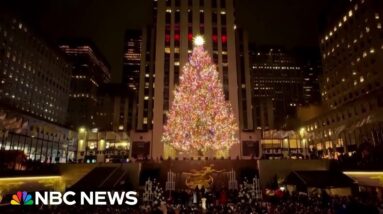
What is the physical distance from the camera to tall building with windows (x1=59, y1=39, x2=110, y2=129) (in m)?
131

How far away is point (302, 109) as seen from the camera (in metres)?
97.9

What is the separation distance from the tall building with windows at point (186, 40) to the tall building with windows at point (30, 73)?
3383 cm

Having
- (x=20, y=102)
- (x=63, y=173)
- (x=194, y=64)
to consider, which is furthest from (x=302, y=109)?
(x=20, y=102)

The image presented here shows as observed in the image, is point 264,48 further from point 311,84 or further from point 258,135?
point 258,135

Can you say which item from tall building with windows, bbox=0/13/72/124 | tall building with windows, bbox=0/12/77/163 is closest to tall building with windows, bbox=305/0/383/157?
tall building with windows, bbox=0/12/77/163

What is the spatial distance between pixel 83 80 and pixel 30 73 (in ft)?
180

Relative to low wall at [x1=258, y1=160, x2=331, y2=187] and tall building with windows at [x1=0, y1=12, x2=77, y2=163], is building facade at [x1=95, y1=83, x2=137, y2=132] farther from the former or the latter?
low wall at [x1=258, y1=160, x2=331, y2=187]

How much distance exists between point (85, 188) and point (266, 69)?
145601mm

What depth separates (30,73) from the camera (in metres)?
87.9

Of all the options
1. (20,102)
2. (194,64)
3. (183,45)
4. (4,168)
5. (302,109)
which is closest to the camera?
(4,168)

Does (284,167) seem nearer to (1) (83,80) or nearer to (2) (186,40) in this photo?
(2) (186,40)

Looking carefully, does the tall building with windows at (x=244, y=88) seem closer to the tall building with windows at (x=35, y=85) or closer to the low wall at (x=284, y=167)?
the low wall at (x=284, y=167)

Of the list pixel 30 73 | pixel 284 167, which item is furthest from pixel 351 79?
pixel 30 73

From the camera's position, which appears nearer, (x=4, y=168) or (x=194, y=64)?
(x=4, y=168)
